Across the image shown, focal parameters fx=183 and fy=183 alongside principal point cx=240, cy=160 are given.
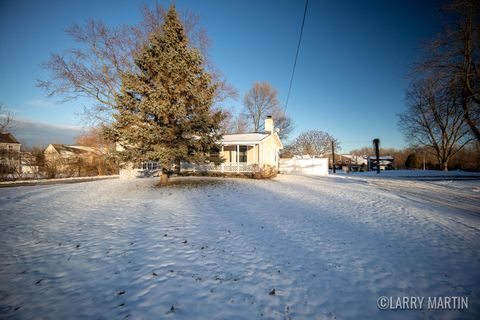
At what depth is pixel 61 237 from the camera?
4.30 m

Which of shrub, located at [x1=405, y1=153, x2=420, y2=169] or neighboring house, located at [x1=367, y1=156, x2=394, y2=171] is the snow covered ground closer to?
shrub, located at [x1=405, y1=153, x2=420, y2=169]

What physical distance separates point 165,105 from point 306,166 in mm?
19450

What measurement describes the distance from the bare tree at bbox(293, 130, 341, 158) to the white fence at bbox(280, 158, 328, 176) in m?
17.3

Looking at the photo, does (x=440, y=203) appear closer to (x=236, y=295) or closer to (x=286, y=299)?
(x=286, y=299)

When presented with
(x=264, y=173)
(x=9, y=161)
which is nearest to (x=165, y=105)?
(x=264, y=173)

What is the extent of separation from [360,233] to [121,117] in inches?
439

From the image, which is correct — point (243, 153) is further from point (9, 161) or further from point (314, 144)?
point (314, 144)

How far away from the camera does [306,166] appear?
2375 centimetres

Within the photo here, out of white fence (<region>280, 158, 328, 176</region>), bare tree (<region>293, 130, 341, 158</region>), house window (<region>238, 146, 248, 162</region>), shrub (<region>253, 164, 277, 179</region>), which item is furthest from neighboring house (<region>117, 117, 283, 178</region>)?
bare tree (<region>293, 130, 341, 158</region>)

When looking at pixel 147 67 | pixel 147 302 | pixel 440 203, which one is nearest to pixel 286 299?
pixel 147 302

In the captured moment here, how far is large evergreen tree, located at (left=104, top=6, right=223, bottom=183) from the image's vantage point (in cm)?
927

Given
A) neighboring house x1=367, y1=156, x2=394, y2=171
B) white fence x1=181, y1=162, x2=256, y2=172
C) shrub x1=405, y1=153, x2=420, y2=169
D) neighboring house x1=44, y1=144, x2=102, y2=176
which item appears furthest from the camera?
neighboring house x1=367, y1=156, x2=394, y2=171

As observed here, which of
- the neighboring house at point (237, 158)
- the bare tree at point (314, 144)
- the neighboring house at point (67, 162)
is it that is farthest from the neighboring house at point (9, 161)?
the bare tree at point (314, 144)

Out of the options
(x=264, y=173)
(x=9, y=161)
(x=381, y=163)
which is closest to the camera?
(x=264, y=173)
